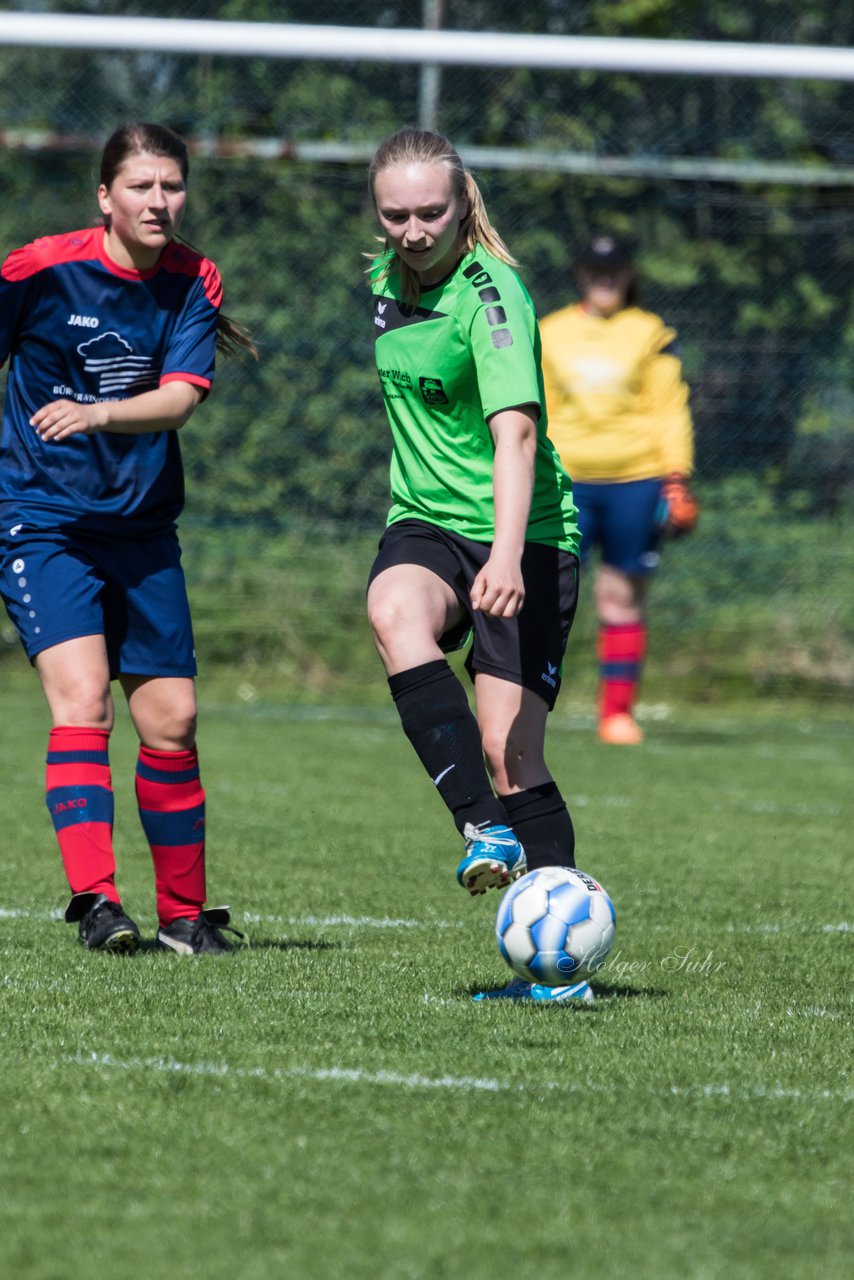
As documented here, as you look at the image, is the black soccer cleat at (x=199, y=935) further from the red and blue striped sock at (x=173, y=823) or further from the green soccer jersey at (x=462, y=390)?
the green soccer jersey at (x=462, y=390)

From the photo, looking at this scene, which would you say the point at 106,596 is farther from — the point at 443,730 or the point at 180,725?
the point at 443,730

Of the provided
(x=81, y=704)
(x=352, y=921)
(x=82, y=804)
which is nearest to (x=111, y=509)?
(x=81, y=704)

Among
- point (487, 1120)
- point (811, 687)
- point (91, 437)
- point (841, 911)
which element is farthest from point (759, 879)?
point (811, 687)

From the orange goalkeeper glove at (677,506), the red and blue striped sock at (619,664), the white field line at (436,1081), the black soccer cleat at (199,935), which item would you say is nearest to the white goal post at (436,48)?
the orange goalkeeper glove at (677,506)

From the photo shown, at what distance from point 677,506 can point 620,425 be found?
0.48 metres

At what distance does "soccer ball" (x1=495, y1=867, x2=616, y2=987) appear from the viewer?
3471mm

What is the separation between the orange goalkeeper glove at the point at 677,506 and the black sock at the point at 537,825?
16.5ft

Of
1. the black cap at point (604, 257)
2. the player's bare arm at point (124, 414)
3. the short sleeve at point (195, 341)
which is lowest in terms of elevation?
the player's bare arm at point (124, 414)

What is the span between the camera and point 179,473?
4301mm

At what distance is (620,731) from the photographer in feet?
29.9

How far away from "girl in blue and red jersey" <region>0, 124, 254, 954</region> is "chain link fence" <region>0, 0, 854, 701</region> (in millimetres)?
7018

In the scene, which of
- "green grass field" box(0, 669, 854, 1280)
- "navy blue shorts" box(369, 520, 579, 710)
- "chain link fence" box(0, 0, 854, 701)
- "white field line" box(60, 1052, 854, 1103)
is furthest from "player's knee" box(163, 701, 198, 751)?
"chain link fence" box(0, 0, 854, 701)

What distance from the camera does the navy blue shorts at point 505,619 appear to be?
12.6 feet

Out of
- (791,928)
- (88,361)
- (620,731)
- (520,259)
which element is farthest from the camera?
(520,259)
